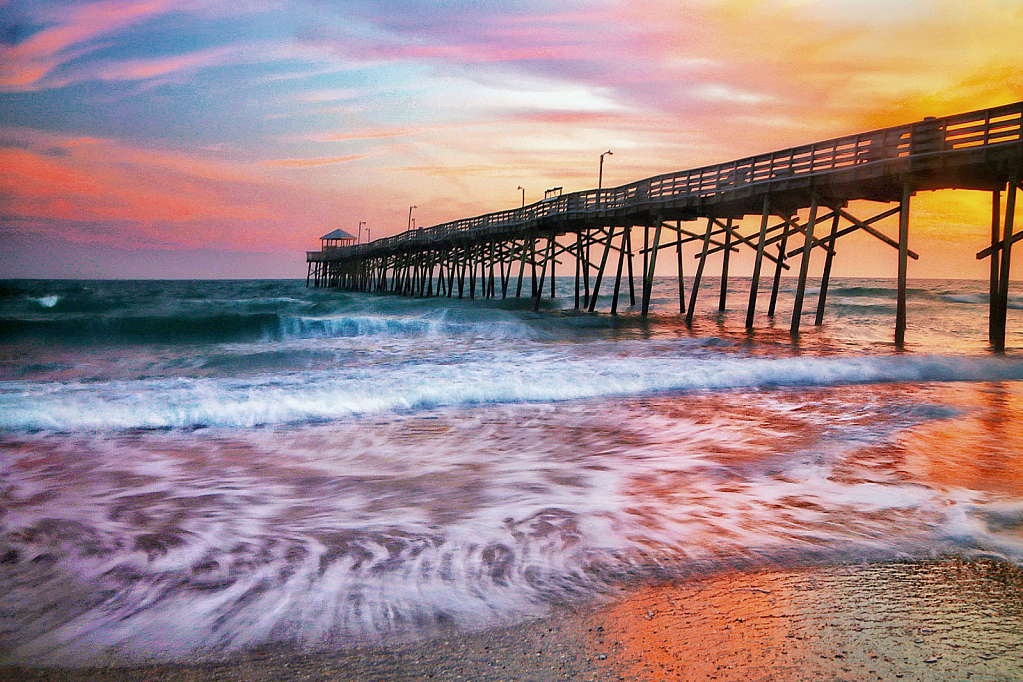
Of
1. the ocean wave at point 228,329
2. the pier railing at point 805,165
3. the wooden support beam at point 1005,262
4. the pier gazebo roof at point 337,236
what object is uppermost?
the pier gazebo roof at point 337,236

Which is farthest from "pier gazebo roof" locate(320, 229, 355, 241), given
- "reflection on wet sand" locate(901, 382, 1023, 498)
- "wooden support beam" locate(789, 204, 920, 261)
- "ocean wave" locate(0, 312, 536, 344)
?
"reflection on wet sand" locate(901, 382, 1023, 498)

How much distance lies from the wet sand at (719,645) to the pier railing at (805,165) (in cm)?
1266

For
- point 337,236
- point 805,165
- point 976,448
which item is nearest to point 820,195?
point 805,165

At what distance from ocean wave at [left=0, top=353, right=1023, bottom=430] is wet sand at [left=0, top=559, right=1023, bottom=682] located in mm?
6045

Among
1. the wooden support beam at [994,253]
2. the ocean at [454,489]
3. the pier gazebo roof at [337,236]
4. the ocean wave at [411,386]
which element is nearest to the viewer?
the ocean at [454,489]

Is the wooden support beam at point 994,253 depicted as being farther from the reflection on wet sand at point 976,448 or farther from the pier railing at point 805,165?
the reflection on wet sand at point 976,448

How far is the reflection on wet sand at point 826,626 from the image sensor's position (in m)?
2.40

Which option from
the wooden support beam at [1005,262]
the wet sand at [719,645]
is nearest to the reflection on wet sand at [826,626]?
the wet sand at [719,645]

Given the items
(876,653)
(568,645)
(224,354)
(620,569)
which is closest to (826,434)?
(620,569)

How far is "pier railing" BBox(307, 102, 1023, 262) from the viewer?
1277cm

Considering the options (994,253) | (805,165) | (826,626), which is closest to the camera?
(826,626)

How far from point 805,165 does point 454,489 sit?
15.3 m

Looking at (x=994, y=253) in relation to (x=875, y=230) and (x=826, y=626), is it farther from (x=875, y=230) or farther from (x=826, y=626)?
(x=826, y=626)

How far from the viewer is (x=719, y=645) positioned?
2.59 meters
